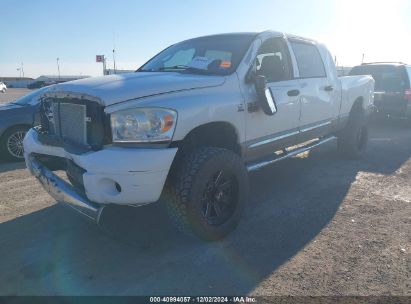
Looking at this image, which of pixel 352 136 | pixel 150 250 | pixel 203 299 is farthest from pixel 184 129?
pixel 352 136

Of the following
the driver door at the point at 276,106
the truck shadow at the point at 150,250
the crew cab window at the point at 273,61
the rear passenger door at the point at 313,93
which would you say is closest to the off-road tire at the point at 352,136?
the rear passenger door at the point at 313,93

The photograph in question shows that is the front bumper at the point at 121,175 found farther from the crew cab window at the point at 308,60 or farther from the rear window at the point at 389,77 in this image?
the rear window at the point at 389,77

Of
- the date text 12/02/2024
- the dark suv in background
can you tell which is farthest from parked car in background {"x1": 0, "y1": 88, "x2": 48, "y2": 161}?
the dark suv in background

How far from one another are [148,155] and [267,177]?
10.3 feet

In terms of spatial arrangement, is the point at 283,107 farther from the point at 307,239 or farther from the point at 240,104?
the point at 307,239

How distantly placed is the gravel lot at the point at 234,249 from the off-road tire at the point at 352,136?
1426 mm

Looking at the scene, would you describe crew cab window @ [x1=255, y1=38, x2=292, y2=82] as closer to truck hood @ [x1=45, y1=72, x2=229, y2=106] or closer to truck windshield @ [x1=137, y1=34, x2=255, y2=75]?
truck windshield @ [x1=137, y1=34, x2=255, y2=75]

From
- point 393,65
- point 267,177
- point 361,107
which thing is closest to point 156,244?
point 267,177

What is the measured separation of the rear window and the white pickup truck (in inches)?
232

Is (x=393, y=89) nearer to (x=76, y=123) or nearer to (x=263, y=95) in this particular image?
(x=263, y=95)

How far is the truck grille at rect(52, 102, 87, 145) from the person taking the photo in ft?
10.1

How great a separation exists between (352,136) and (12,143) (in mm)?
6129

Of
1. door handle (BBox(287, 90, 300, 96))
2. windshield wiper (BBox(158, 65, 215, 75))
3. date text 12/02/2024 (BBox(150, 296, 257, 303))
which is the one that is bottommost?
date text 12/02/2024 (BBox(150, 296, 257, 303))

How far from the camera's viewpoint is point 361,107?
6.57 m
